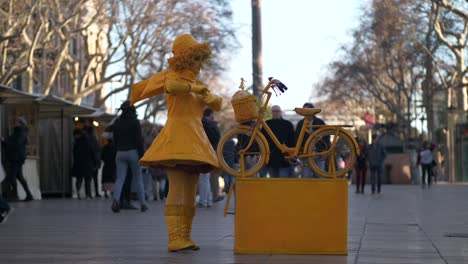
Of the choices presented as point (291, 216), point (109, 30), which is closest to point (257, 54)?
point (291, 216)

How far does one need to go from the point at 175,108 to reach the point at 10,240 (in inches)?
107

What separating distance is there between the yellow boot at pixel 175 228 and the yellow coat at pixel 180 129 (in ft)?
1.30

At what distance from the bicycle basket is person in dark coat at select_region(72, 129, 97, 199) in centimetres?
2003

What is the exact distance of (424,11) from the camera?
62750 mm

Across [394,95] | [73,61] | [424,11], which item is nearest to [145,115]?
[73,61]

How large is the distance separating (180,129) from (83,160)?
20.2m

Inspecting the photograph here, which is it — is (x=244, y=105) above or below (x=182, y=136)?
above

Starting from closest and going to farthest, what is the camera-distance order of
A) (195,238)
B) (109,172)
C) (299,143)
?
(299,143) < (195,238) < (109,172)

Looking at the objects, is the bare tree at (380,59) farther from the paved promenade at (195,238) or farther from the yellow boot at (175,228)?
the yellow boot at (175,228)

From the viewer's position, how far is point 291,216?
1204cm

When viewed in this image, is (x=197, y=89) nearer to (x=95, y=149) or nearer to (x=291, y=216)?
(x=291, y=216)

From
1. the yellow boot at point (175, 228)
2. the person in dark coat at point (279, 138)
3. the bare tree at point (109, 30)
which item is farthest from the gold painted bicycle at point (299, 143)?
the bare tree at point (109, 30)

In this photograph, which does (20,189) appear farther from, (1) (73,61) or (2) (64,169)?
(1) (73,61)

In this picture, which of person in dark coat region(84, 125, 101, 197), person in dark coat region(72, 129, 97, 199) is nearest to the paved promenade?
person in dark coat region(72, 129, 97, 199)
